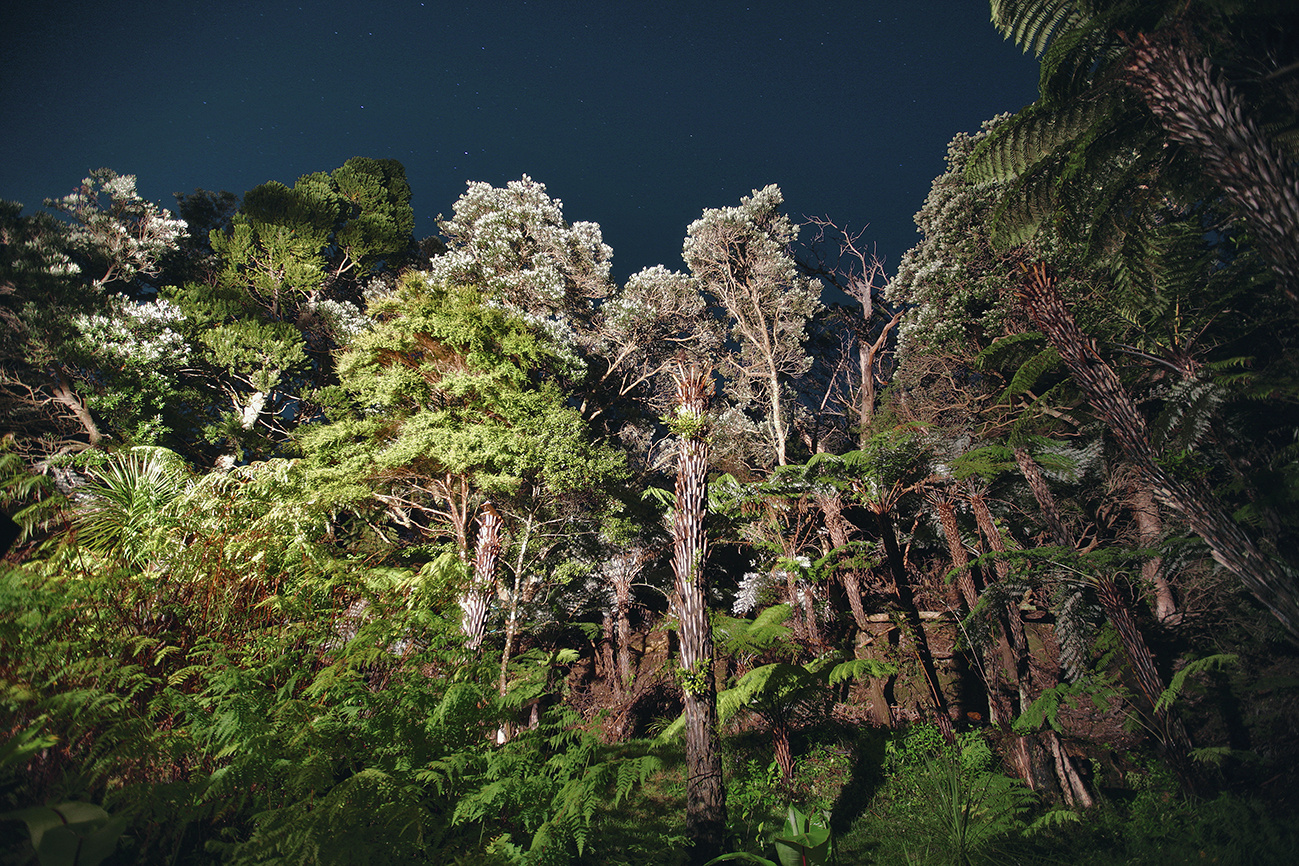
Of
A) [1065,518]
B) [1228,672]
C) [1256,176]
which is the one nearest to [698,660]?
[1256,176]

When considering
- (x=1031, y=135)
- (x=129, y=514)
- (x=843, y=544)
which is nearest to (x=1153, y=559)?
(x=843, y=544)

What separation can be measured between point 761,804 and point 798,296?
1308 centimetres

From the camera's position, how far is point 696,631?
4703 mm

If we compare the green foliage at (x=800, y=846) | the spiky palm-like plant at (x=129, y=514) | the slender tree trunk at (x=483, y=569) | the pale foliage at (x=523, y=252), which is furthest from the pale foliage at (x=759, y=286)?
the spiky palm-like plant at (x=129, y=514)

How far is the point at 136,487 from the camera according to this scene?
14.4 ft

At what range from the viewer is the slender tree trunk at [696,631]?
412cm

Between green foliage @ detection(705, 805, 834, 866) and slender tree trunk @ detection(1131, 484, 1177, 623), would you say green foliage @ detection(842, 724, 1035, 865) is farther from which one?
slender tree trunk @ detection(1131, 484, 1177, 623)

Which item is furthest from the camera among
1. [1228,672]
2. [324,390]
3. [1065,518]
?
[324,390]

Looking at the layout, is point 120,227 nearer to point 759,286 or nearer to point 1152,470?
point 759,286

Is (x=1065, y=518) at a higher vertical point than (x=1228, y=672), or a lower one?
higher

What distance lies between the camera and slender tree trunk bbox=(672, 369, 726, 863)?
13.5ft

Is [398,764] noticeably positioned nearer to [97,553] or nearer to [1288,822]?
[97,553]

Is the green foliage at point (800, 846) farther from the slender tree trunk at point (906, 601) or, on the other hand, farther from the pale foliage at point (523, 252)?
the pale foliage at point (523, 252)

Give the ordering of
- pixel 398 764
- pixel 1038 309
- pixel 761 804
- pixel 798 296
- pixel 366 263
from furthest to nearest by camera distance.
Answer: pixel 366 263 → pixel 798 296 → pixel 761 804 → pixel 1038 309 → pixel 398 764
